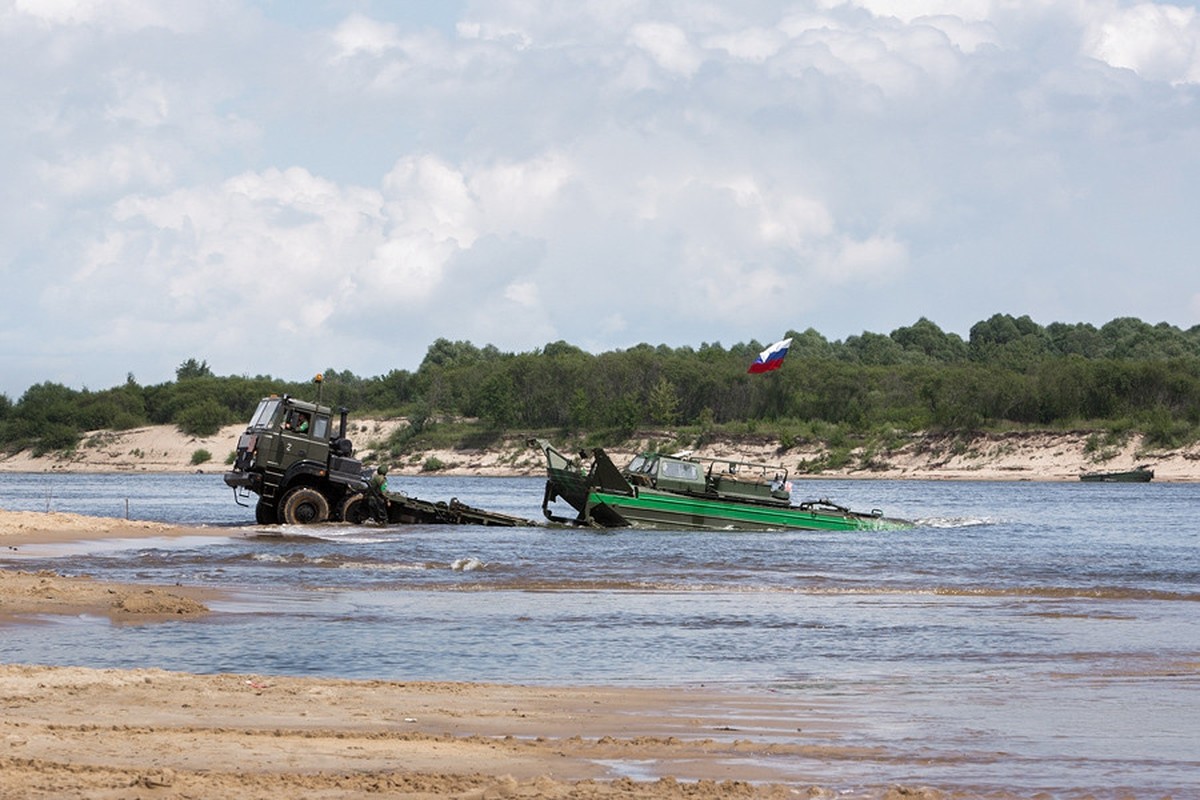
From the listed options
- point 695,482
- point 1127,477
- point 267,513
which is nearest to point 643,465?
point 695,482

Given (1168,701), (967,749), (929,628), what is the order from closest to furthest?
(967,749)
(1168,701)
(929,628)

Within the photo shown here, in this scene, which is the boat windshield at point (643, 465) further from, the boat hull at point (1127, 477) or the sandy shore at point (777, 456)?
the sandy shore at point (777, 456)

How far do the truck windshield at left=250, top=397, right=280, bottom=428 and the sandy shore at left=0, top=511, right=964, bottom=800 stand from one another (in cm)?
2154

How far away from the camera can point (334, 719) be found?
401 inches

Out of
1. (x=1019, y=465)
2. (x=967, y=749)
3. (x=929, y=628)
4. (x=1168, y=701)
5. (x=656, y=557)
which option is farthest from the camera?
(x=1019, y=465)

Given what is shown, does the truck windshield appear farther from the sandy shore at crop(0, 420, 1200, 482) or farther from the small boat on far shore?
the sandy shore at crop(0, 420, 1200, 482)

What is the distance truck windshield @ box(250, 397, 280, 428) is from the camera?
33188 mm

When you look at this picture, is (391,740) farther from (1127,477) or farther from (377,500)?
(1127,477)

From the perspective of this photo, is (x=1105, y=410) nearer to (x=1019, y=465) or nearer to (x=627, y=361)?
(x=1019, y=465)

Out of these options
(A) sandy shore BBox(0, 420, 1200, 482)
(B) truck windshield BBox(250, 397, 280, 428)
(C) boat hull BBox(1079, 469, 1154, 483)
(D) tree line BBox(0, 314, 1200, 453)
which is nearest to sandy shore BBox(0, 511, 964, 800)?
(B) truck windshield BBox(250, 397, 280, 428)

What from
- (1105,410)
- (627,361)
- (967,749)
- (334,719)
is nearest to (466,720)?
(334,719)

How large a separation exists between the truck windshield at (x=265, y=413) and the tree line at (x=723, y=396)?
57109 mm

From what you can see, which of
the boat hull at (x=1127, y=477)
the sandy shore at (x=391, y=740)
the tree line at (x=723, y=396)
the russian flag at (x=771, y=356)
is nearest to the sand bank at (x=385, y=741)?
the sandy shore at (x=391, y=740)

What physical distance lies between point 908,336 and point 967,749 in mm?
146386
